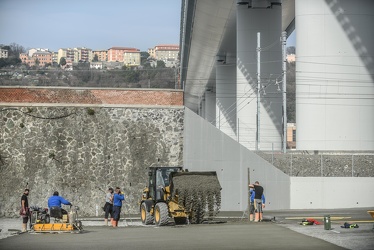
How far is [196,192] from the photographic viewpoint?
1231 inches

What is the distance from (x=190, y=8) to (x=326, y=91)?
1886 centimetres

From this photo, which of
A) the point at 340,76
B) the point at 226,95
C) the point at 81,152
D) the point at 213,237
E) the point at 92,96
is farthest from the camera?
the point at 226,95

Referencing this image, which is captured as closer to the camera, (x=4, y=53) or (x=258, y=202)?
(x=258, y=202)

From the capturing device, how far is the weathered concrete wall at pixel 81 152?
136ft

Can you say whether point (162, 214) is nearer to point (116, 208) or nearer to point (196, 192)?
point (196, 192)

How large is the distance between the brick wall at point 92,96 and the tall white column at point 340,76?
822 centimetres

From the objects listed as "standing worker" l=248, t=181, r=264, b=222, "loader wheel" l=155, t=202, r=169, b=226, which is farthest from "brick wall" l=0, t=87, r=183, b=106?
"loader wheel" l=155, t=202, r=169, b=226

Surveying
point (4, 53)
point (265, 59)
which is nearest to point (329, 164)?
point (265, 59)

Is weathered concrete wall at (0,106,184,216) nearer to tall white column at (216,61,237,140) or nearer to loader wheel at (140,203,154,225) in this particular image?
loader wheel at (140,203,154,225)

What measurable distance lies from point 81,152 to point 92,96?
9.41 ft

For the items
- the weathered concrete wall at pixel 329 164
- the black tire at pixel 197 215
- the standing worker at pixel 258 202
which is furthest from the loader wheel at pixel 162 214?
the weathered concrete wall at pixel 329 164

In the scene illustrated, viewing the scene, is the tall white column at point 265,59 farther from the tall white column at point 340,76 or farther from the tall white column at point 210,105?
the tall white column at point 210,105

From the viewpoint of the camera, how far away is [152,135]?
140ft

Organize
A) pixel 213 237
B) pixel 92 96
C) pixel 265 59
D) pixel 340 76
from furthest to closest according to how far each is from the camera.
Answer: pixel 265 59 < pixel 340 76 < pixel 92 96 < pixel 213 237
